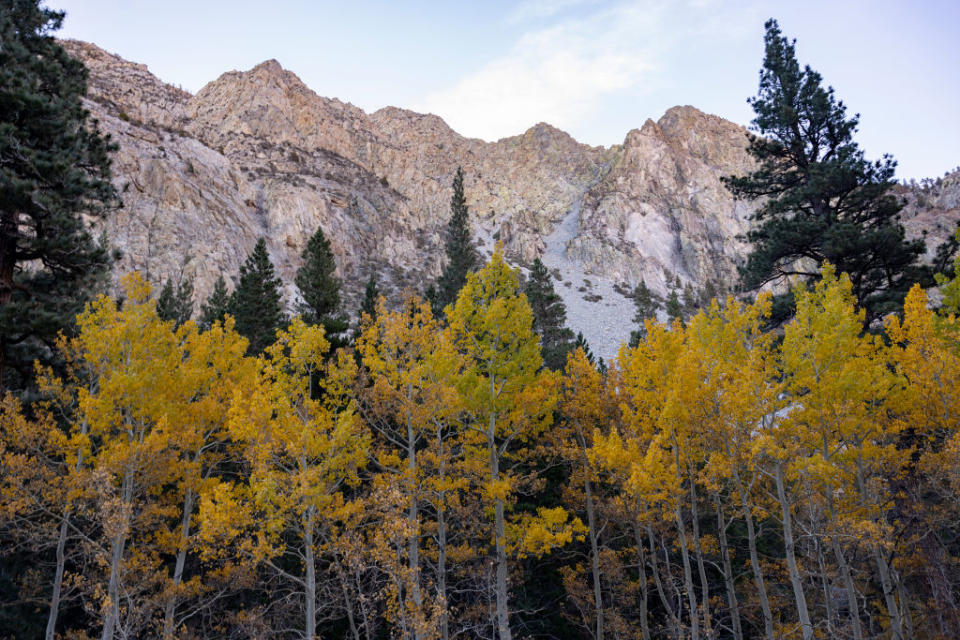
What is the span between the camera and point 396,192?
109m

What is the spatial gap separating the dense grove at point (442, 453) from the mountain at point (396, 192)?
1196 inches

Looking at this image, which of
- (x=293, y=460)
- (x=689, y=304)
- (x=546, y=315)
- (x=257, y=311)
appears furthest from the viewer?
(x=689, y=304)

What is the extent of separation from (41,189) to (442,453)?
15293 millimetres

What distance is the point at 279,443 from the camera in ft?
48.6

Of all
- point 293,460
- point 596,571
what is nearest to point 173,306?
point 293,460

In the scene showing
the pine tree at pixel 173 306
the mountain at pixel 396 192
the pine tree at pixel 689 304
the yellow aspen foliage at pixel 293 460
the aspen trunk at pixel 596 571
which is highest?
the mountain at pixel 396 192

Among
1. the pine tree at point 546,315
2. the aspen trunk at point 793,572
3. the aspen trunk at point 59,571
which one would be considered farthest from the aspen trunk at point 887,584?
the aspen trunk at point 59,571

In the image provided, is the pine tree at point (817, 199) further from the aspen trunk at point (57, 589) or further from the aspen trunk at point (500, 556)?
the aspen trunk at point (57, 589)

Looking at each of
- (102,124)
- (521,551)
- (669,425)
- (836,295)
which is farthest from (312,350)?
(102,124)

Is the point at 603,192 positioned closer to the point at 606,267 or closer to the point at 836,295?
the point at 606,267

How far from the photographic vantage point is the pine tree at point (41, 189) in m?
14.9

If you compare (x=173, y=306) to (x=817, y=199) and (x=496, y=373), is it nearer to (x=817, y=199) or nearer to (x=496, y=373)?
(x=496, y=373)

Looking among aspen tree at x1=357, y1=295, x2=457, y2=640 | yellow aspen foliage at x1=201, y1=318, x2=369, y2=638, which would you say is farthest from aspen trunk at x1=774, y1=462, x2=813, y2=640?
yellow aspen foliage at x1=201, y1=318, x2=369, y2=638

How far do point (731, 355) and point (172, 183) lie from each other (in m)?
61.5
